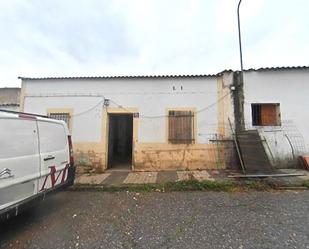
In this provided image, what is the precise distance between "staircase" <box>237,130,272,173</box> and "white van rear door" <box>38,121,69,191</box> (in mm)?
5731

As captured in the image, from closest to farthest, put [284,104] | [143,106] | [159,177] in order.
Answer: [159,177] → [284,104] → [143,106]

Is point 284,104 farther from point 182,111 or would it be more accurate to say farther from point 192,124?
point 182,111

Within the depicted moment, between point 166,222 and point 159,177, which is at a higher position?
point 159,177

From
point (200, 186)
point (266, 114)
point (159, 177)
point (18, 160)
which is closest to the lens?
point (18, 160)

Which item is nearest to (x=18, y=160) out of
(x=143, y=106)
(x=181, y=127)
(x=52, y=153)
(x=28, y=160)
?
(x=28, y=160)

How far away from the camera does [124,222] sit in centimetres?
415

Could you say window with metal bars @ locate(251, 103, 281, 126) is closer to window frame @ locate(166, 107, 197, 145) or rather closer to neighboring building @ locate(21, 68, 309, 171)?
neighboring building @ locate(21, 68, 309, 171)

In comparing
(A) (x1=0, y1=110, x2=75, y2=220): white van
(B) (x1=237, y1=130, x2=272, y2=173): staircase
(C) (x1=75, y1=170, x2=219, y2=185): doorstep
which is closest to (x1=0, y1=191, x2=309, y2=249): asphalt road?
(A) (x1=0, y1=110, x2=75, y2=220): white van

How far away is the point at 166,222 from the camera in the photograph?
411 cm

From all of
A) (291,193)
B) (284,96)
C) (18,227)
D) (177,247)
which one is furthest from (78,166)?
(284,96)

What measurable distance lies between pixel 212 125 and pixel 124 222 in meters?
5.66

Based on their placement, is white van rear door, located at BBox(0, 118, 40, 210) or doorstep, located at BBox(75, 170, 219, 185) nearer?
white van rear door, located at BBox(0, 118, 40, 210)

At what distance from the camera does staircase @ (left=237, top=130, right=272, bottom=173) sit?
7.23m

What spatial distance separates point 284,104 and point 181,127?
3.96 meters
